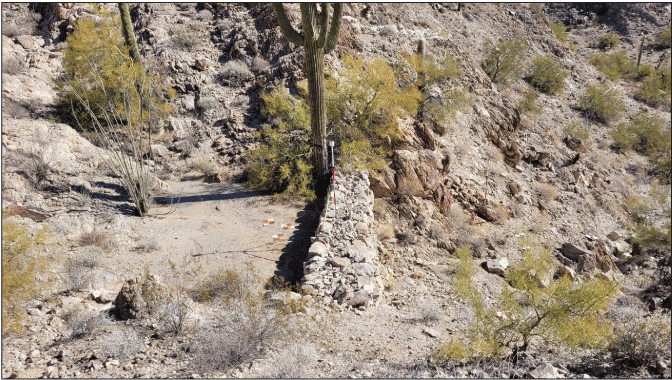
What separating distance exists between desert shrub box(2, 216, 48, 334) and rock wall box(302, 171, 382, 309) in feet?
15.1

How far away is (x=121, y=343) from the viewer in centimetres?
584

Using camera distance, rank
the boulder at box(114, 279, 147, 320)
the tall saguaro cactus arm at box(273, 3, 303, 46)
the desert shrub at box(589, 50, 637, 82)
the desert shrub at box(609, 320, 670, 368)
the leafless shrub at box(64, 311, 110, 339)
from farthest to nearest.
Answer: the desert shrub at box(589, 50, 637, 82) → the tall saguaro cactus arm at box(273, 3, 303, 46) → the boulder at box(114, 279, 147, 320) → the leafless shrub at box(64, 311, 110, 339) → the desert shrub at box(609, 320, 670, 368)

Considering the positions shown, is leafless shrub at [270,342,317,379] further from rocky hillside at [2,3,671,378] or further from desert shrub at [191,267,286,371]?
desert shrub at [191,267,286,371]

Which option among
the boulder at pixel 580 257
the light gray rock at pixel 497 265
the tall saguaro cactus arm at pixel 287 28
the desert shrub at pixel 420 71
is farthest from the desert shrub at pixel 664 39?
the tall saguaro cactus arm at pixel 287 28

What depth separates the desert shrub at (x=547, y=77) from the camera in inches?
845

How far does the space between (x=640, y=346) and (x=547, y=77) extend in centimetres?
1914

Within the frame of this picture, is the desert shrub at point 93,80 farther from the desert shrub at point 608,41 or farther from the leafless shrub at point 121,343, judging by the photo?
the desert shrub at point 608,41

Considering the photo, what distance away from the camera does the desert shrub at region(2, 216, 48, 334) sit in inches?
242

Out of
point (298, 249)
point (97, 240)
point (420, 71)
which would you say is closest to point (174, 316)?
point (298, 249)

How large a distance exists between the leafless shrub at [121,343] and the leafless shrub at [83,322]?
0.32 meters

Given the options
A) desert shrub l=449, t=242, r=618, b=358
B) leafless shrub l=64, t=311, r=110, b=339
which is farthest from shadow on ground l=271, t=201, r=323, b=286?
desert shrub l=449, t=242, r=618, b=358

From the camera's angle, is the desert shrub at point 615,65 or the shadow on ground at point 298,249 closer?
the shadow on ground at point 298,249

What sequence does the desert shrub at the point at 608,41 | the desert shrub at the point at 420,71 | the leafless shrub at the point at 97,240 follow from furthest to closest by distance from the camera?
the desert shrub at the point at 608,41
the desert shrub at the point at 420,71
the leafless shrub at the point at 97,240

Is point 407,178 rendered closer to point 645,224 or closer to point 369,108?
point 369,108
